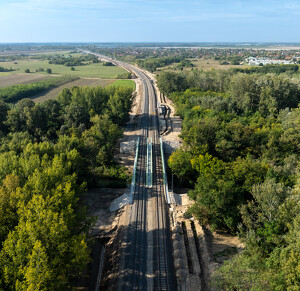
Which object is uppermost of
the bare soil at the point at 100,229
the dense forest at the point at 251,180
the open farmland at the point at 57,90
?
the open farmland at the point at 57,90

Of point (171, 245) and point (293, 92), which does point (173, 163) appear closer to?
point (171, 245)

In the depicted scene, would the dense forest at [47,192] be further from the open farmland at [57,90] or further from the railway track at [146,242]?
the open farmland at [57,90]

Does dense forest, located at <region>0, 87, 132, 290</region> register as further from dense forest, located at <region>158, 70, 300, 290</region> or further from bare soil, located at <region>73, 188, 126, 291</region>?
dense forest, located at <region>158, 70, 300, 290</region>

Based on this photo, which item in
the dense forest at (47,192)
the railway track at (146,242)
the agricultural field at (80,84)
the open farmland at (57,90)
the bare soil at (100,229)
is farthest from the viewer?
the agricultural field at (80,84)

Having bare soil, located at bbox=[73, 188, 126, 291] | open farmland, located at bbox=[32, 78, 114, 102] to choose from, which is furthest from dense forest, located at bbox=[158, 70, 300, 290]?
open farmland, located at bbox=[32, 78, 114, 102]

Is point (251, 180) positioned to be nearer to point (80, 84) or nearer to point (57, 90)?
point (57, 90)

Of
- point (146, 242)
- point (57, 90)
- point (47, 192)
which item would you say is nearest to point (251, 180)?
point (146, 242)

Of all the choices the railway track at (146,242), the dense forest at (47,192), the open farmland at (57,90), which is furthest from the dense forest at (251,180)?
the open farmland at (57,90)
